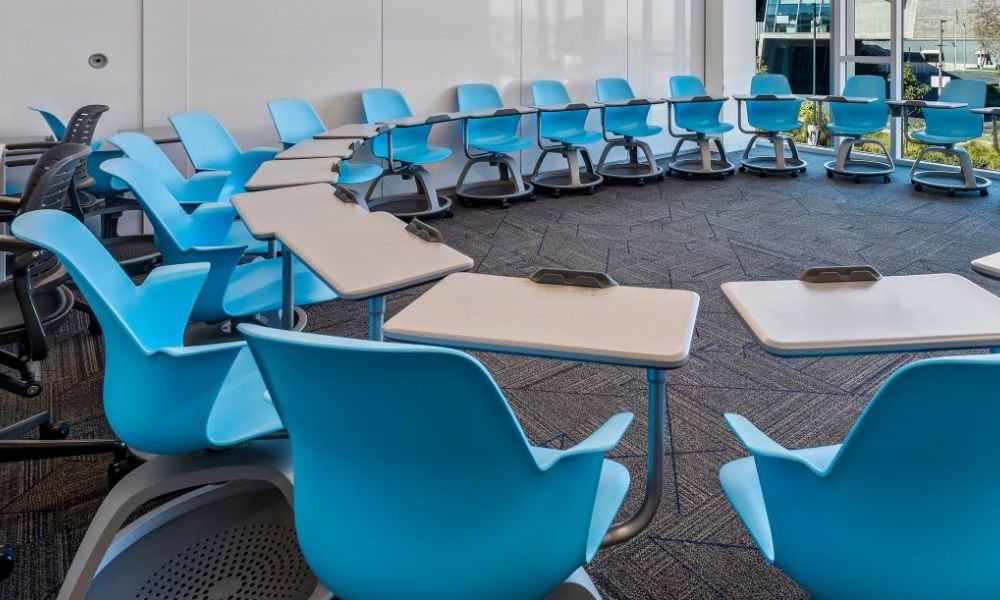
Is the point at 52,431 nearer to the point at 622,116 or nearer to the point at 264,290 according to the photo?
the point at 264,290

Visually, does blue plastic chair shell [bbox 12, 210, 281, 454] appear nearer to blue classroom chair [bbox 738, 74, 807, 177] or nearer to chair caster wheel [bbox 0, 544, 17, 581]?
chair caster wheel [bbox 0, 544, 17, 581]

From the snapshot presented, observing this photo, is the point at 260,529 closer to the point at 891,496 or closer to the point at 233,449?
the point at 233,449

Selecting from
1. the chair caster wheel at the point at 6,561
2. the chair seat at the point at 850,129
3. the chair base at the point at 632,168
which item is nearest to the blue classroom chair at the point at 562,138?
the chair base at the point at 632,168

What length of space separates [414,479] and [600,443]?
12.8 inches

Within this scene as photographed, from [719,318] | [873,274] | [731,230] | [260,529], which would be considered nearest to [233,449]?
[260,529]

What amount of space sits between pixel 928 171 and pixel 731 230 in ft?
9.44

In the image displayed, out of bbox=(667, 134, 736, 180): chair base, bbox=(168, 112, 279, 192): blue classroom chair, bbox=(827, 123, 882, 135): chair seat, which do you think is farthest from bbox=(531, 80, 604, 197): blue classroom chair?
bbox=(168, 112, 279, 192): blue classroom chair

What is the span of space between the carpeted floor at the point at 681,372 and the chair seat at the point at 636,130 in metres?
0.95

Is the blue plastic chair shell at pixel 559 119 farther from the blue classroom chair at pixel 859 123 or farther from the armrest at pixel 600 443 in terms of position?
the armrest at pixel 600 443

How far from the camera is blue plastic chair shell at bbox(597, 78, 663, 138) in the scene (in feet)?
23.5

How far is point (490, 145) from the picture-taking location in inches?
247

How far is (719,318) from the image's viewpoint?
3.62 metres

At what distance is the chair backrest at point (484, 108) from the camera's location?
6412mm

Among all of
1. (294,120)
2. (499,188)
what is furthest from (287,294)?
(499,188)
